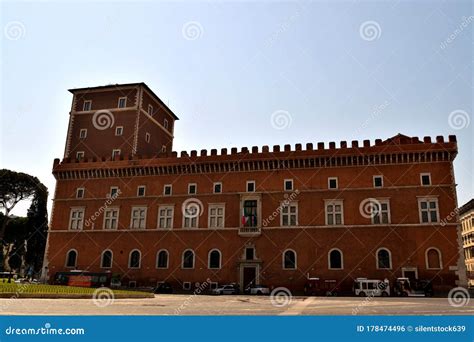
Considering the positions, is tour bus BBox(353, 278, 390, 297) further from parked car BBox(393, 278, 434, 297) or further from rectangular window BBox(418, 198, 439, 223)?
rectangular window BBox(418, 198, 439, 223)

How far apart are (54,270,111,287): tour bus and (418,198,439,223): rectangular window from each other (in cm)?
2662

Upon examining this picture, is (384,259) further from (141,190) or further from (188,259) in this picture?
(141,190)

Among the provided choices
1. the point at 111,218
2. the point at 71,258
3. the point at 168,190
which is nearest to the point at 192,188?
the point at 168,190

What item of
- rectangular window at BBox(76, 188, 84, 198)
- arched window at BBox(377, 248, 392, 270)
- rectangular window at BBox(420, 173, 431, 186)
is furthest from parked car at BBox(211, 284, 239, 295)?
rectangular window at BBox(420, 173, 431, 186)

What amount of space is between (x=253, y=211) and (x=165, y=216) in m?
8.31

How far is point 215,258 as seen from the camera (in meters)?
35.2

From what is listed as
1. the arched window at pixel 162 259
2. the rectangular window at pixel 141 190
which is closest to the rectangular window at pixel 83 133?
the rectangular window at pixel 141 190

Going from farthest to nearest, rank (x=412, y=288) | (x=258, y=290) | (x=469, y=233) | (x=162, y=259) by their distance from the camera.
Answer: (x=469, y=233), (x=162, y=259), (x=258, y=290), (x=412, y=288)

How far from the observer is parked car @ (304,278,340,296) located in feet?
102

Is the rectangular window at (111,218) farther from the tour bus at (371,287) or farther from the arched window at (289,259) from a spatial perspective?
the tour bus at (371,287)

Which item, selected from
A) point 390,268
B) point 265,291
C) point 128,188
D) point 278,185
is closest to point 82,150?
point 128,188

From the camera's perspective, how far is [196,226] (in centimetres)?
3638

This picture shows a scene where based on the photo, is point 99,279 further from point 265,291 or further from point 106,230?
point 265,291

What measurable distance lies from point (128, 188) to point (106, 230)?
4.44 m
